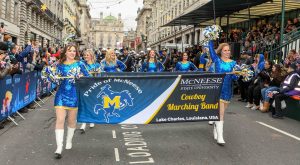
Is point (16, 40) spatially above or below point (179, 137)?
above

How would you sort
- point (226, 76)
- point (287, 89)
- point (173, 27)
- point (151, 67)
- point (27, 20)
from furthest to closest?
point (173, 27), point (27, 20), point (151, 67), point (287, 89), point (226, 76)

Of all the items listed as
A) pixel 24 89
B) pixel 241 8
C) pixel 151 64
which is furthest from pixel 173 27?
pixel 24 89

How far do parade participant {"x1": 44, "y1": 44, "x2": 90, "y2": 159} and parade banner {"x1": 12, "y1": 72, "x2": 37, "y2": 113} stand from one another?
3929mm

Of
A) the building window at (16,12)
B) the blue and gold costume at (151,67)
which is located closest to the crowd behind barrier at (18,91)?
the blue and gold costume at (151,67)

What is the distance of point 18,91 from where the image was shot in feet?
32.8

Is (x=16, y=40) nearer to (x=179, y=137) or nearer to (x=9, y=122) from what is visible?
(x=9, y=122)

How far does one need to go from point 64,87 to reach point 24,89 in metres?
5.18

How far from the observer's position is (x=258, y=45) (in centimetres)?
1858

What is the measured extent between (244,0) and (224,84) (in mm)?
13249

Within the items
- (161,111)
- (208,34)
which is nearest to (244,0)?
(208,34)

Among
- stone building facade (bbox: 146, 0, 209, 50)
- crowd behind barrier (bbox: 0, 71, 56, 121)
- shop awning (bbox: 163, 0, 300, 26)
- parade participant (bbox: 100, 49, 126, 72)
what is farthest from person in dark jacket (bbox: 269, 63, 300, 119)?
stone building facade (bbox: 146, 0, 209, 50)

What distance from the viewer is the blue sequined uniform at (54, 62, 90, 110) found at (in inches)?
239

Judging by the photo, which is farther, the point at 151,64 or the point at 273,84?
the point at 151,64

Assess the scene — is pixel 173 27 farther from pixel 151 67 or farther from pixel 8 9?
pixel 151 67
